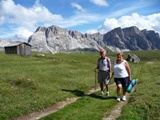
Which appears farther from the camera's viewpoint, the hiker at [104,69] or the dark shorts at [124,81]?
A: the hiker at [104,69]

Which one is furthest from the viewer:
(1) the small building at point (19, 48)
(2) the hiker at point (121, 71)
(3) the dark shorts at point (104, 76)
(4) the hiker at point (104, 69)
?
(1) the small building at point (19, 48)

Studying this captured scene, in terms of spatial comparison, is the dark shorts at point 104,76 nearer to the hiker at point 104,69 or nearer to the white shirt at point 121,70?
the hiker at point 104,69

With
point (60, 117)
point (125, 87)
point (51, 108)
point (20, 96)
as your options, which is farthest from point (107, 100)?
point (20, 96)

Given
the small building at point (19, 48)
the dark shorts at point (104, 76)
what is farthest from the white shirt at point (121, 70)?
the small building at point (19, 48)

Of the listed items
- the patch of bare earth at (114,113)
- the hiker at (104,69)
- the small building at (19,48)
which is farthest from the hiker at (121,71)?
the small building at (19,48)

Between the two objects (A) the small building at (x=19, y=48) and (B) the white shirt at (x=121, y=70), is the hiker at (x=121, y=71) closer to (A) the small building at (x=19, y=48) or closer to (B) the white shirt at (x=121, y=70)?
(B) the white shirt at (x=121, y=70)

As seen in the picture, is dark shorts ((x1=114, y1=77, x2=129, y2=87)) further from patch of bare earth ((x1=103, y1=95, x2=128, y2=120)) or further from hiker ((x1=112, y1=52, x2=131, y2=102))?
patch of bare earth ((x1=103, y1=95, x2=128, y2=120))

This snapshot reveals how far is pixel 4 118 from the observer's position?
1596 cm

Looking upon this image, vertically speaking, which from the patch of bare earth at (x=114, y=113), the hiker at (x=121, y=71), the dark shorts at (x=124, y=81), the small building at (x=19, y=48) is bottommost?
the patch of bare earth at (x=114, y=113)

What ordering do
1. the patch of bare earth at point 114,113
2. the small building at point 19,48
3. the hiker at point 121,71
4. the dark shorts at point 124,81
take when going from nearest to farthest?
the patch of bare earth at point 114,113
the hiker at point 121,71
the dark shorts at point 124,81
the small building at point 19,48

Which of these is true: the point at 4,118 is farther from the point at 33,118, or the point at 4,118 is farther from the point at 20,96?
the point at 20,96

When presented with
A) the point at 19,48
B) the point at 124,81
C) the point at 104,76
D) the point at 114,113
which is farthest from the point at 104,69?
the point at 19,48

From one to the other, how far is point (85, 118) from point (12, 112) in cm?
535

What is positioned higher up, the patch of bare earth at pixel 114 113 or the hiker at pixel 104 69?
the hiker at pixel 104 69
